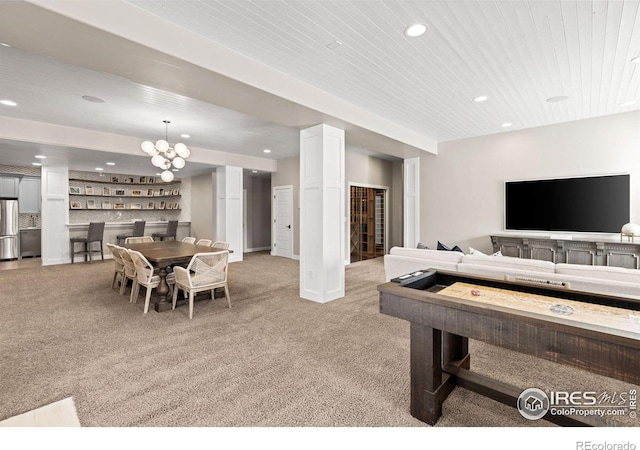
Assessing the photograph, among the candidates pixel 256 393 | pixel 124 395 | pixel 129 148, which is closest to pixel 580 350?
pixel 256 393

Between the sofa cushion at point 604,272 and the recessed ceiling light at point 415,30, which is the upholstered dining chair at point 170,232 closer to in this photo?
the recessed ceiling light at point 415,30

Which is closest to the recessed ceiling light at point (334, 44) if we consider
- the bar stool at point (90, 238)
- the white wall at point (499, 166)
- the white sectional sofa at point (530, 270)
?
the white sectional sofa at point (530, 270)

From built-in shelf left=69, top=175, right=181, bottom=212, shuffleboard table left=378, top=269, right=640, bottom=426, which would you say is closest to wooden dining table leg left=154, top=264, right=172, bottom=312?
shuffleboard table left=378, top=269, right=640, bottom=426

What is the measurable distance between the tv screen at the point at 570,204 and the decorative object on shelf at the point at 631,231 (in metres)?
0.30

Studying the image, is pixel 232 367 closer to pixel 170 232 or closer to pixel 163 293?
pixel 163 293

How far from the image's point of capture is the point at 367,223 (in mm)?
8273

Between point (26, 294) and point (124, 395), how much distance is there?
13.0 feet

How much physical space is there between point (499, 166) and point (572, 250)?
1934 mm

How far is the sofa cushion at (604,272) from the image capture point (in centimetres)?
230

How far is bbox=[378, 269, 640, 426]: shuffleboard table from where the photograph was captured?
119 cm

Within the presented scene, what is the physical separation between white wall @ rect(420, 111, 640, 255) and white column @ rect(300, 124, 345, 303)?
3145mm

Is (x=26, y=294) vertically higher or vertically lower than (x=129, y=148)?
lower

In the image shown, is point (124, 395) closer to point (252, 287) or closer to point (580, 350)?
point (580, 350)

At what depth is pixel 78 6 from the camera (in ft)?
6.16
